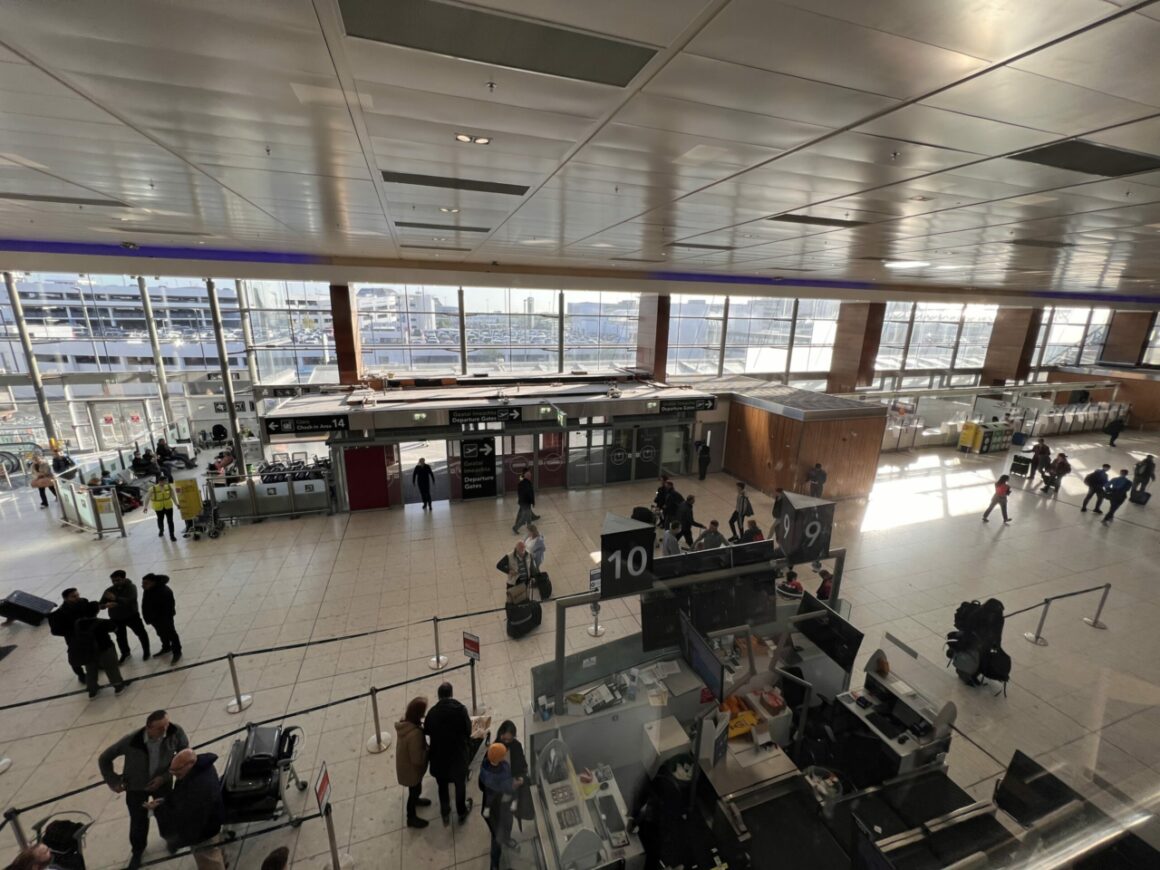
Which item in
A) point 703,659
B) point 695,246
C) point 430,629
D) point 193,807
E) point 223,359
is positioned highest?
point 695,246

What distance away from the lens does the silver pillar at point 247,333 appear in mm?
12266

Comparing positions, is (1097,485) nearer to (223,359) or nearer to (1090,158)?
(1090,158)

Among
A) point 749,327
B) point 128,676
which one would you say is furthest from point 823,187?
point 749,327

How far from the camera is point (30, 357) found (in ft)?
37.6

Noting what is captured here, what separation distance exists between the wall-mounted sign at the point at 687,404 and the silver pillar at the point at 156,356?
1390cm

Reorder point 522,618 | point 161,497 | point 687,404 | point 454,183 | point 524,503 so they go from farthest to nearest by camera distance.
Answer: point 687,404 → point 524,503 → point 161,497 → point 522,618 → point 454,183

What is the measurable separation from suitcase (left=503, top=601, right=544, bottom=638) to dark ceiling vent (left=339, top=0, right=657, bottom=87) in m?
5.67

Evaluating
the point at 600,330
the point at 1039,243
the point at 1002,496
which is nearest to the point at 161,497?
the point at 600,330

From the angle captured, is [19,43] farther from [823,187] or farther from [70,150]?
[823,187]

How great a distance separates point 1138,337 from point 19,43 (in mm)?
34683

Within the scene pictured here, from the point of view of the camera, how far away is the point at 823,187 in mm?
4270

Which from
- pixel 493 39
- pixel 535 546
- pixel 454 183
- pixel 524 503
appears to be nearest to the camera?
pixel 493 39

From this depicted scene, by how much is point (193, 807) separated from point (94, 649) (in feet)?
9.74

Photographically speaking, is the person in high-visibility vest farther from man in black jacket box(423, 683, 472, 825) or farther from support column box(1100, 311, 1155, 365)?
support column box(1100, 311, 1155, 365)
